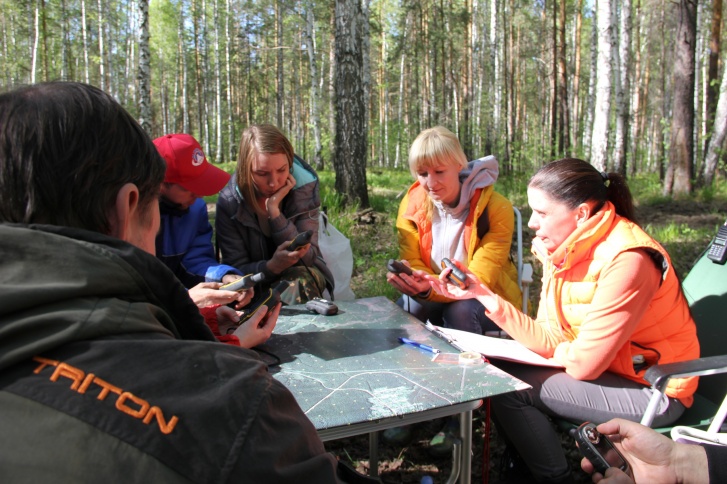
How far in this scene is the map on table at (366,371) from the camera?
1.55 meters

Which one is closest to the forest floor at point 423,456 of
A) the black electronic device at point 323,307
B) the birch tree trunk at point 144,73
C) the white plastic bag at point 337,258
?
the black electronic device at point 323,307

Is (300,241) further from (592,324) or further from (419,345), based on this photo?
(592,324)

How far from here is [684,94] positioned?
8.69 meters

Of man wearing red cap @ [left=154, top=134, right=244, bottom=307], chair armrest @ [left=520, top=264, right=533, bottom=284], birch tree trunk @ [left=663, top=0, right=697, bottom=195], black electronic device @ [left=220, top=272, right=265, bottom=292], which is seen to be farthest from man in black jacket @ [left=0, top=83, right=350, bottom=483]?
birch tree trunk @ [left=663, top=0, right=697, bottom=195]

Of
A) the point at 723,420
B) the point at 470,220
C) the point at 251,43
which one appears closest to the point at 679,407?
the point at 723,420

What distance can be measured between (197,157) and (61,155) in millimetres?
2002

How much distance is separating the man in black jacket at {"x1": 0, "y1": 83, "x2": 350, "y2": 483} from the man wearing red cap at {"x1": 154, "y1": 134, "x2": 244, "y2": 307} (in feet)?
5.86

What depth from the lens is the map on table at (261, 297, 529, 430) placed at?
60.9 inches

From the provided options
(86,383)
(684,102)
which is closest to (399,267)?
(86,383)

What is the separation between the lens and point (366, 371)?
180 cm

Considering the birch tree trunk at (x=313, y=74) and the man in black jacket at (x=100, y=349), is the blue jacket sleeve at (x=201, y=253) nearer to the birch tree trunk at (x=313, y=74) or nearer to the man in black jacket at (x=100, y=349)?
the man in black jacket at (x=100, y=349)

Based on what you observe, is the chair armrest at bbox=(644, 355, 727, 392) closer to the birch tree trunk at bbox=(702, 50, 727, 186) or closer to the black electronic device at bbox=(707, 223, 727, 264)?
the black electronic device at bbox=(707, 223, 727, 264)

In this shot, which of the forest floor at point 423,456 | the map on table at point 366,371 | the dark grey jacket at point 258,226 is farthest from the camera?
the dark grey jacket at point 258,226

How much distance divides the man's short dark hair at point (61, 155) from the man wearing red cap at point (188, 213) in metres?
1.76
